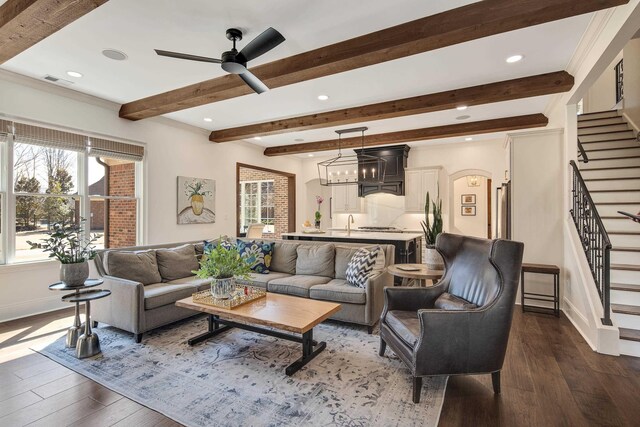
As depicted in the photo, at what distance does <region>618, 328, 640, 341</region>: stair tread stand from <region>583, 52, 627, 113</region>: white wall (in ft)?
17.6

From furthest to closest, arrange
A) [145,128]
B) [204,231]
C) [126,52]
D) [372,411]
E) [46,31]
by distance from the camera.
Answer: [204,231]
[145,128]
[126,52]
[46,31]
[372,411]

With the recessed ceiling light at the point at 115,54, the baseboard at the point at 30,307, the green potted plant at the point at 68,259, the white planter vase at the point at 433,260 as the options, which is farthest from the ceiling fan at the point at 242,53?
the baseboard at the point at 30,307

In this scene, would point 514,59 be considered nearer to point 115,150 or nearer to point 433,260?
point 433,260

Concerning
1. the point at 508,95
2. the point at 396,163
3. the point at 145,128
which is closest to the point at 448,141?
the point at 396,163

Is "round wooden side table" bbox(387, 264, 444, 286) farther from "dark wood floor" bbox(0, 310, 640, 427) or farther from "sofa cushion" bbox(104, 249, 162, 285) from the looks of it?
"sofa cushion" bbox(104, 249, 162, 285)

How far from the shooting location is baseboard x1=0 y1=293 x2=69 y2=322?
3.67 m

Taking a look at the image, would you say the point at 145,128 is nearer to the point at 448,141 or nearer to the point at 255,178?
the point at 255,178

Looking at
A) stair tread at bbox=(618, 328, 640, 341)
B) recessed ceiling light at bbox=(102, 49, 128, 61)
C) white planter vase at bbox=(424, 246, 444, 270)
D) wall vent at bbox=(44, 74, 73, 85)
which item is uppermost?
wall vent at bbox=(44, 74, 73, 85)

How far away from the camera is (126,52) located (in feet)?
10.2

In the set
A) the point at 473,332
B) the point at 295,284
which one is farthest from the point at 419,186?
the point at 473,332

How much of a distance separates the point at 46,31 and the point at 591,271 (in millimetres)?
5562

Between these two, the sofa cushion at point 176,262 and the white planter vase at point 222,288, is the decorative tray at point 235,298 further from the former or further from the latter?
the sofa cushion at point 176,262

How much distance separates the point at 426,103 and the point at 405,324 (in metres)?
3.16

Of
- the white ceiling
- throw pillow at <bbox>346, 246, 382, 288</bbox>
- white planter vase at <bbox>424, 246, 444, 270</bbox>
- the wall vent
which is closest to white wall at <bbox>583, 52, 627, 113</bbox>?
the white ceiling
